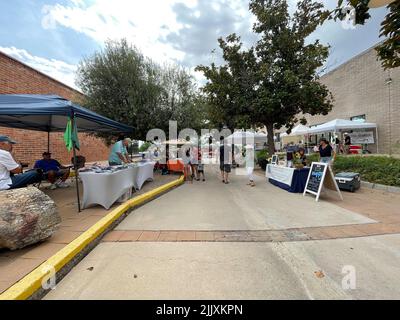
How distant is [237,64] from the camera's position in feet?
37.7

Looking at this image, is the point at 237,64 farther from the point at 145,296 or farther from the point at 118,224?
the point at 145,296

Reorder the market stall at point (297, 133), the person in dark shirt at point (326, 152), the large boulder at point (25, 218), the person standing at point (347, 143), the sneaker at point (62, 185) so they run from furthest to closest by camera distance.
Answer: the market stall at point (297, 133) → the person standing at point (347, 143) → the sneaker at point (62, 185) → the person in dark shirt at point (326, 152) → the large boulder at point (25, 218)

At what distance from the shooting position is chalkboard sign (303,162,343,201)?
649 centimetres

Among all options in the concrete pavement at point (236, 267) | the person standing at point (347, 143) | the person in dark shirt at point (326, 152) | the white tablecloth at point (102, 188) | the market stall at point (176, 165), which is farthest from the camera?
the person standing at point (347, 143)

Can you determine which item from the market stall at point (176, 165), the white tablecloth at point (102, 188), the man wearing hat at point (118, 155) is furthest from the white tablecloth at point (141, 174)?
the market stall at point (176, 165)

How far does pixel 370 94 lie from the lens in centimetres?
1661

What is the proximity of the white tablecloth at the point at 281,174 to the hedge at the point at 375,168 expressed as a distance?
9.57 ft

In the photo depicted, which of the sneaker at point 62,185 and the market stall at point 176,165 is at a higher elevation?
the market stall at point 176,165

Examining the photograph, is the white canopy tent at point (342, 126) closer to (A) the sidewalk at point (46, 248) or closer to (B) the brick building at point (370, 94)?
(B) the brick building at point (370, 94)

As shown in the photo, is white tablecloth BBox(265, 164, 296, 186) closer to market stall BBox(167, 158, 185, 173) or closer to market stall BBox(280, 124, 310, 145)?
market stall BBox(167, 158, 185, 173)

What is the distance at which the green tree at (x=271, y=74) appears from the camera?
34.3ft

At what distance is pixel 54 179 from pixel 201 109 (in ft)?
25.4

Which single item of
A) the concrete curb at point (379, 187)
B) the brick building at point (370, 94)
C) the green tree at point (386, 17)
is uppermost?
the brick building at point (370, 94)

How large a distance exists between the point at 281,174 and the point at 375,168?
350 cm
